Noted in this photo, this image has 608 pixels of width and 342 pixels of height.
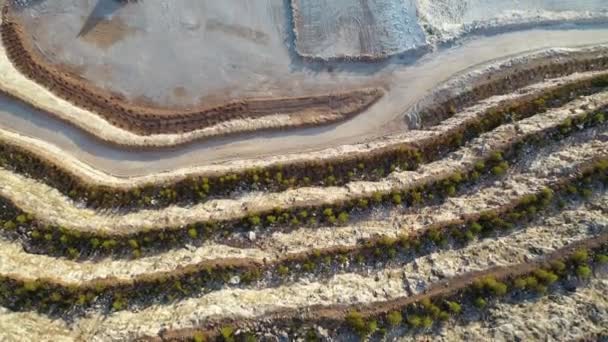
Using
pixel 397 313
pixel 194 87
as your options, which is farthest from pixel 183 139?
pixel 397 313

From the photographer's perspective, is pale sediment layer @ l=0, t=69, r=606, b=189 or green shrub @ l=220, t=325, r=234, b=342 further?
pale sediment layer @ l=0, t=69, r=606, b=189

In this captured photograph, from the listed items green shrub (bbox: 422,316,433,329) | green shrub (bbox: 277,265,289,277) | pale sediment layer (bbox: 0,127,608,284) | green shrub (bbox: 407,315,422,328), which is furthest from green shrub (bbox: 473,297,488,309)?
green shrub (bbox: 277,265,289,277)

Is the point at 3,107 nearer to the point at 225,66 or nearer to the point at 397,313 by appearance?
the point at 225,66

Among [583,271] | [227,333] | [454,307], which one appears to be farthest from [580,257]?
[227,333]

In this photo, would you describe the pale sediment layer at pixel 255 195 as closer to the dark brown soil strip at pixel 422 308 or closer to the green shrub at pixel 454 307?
the dark brown soil strip at pixel 422 308

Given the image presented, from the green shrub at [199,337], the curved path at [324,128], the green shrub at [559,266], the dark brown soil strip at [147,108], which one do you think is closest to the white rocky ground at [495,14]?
the curved path at [324,128]

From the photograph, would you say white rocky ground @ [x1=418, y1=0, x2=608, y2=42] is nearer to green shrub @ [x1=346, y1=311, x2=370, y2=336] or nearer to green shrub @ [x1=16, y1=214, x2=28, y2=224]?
green shrub @ [x1=346, y1=311, x2=370, y2=336]

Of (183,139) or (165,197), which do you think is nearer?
(165,197)
